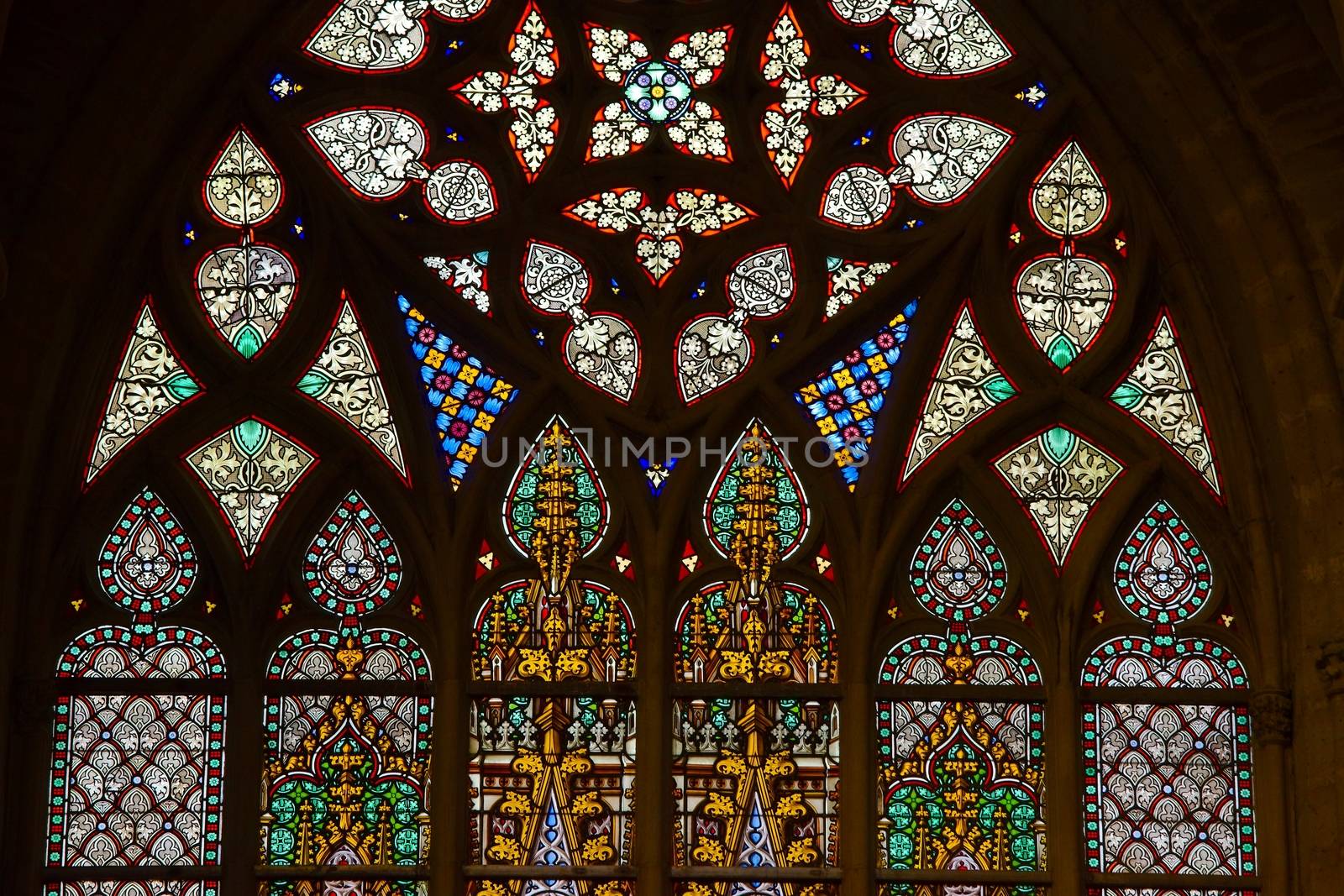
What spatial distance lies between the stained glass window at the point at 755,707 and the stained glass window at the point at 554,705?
381 millimetres

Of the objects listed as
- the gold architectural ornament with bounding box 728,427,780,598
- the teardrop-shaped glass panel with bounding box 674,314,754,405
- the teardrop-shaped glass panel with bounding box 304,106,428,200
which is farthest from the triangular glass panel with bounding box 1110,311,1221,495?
the teardrop-shaped glass panel with bounding box 304,106,428,200

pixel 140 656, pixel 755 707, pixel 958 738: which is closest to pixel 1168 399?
pixel 958 738

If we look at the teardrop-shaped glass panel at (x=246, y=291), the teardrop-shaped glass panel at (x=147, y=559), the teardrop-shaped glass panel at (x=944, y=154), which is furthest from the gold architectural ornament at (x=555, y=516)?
the teardrop-shaped glass panel at (x=944, y=154)

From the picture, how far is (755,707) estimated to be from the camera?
1756cm

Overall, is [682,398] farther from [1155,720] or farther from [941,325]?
[1155,720]

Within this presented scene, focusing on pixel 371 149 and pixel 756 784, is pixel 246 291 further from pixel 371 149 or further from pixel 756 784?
pixel 756 784

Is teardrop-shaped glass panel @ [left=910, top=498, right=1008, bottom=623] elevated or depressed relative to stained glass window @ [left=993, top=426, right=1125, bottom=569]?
depressed

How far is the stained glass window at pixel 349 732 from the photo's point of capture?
1719 cm

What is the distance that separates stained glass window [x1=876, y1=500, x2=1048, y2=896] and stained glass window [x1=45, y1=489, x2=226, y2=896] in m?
3.93

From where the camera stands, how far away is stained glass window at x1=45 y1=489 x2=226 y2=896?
1711 centimetres

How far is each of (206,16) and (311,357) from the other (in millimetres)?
2122

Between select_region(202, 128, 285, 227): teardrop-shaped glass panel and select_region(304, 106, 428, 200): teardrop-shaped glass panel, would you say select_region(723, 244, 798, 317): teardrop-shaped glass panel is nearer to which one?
select_region(304, 106, 428, 200): teardrop-shaped glass panel

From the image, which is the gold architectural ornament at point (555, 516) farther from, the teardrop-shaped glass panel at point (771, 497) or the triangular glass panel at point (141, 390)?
the triangular glass panel at point (141, 390)

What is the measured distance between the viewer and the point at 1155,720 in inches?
691
